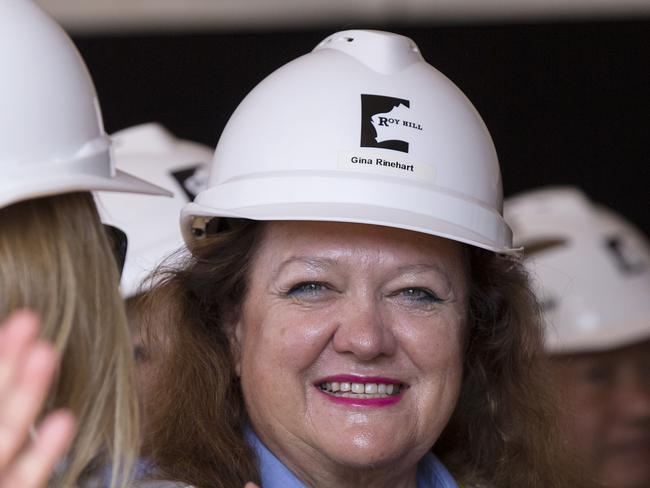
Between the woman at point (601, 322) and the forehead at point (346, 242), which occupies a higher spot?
the forehead at point (346, 242)

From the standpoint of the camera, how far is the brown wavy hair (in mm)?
3133

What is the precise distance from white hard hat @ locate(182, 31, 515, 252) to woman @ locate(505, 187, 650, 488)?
230cm

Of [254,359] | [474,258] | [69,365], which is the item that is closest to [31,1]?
[69,365]

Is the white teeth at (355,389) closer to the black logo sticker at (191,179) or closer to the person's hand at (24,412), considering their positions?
the person's hand at (24,412)

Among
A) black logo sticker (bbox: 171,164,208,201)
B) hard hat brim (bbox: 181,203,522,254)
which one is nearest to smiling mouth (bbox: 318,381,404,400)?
hard hat brim (bbox: 181,203,522,254)

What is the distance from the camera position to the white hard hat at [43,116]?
2.50 metres

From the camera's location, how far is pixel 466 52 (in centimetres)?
660

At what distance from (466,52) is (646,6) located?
3.02ft

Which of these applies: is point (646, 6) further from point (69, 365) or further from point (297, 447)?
point (69, 365)

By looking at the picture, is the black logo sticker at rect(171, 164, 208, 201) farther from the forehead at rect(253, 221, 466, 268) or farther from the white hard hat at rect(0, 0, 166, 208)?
the white hard hat at rect(0, 0, 166, 208)

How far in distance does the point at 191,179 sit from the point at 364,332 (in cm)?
167

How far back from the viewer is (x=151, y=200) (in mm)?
4406

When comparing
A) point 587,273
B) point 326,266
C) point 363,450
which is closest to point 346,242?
point 326,266

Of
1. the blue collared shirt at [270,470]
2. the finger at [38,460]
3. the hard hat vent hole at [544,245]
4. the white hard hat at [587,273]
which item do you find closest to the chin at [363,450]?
the blue collared shirt at [270,470]
